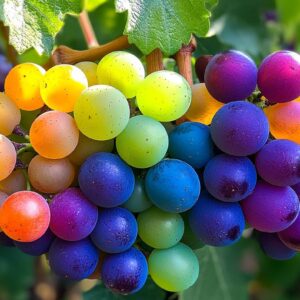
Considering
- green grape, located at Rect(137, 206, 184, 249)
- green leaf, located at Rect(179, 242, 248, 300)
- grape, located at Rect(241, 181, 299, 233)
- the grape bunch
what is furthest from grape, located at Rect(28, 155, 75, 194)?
green leaf, located at Rect(179, 242, 248, 300)

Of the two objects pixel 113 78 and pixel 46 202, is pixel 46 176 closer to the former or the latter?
pixel 46 202

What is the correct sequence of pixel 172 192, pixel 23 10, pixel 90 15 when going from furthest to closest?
1. pixel 90 15
2. pixel 23 10
3. pixel 172 192

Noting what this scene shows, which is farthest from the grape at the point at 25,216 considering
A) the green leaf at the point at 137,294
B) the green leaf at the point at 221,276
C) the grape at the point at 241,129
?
the green leaf at the point at 221,276

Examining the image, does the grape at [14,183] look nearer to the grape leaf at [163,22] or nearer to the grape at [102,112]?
the grape at [102,112]

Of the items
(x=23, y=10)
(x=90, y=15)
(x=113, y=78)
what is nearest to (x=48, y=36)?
(x=23, y=10)

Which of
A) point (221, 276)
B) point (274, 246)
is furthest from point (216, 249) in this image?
point (274, 246)

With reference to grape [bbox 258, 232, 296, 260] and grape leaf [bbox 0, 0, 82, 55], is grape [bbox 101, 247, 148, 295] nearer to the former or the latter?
grape [bbox 258, 232, 296, 260]

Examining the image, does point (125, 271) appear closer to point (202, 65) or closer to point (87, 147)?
point (87, 147)
